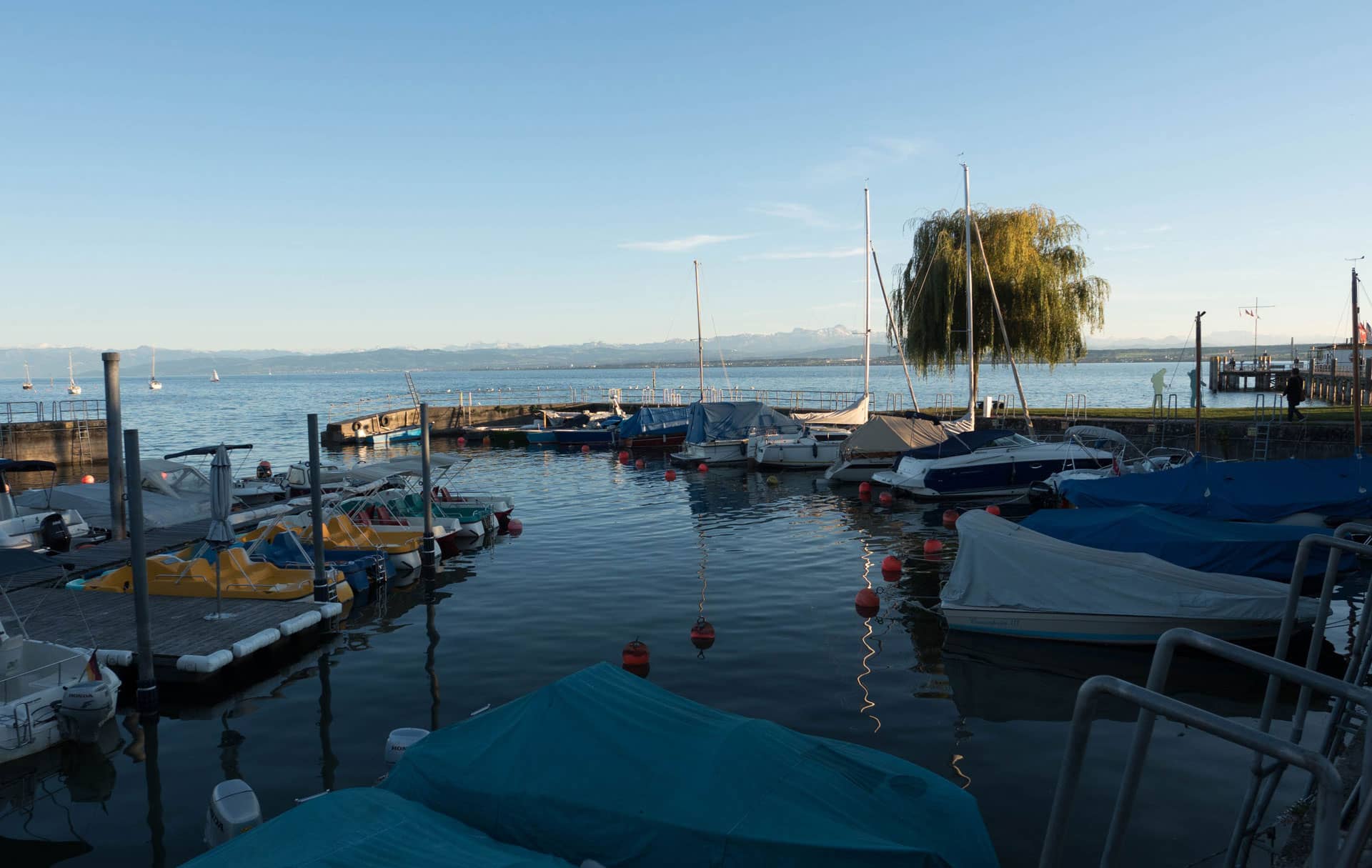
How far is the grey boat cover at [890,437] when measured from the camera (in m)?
33.1

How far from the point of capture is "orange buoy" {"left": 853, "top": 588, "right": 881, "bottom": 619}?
1666 cm

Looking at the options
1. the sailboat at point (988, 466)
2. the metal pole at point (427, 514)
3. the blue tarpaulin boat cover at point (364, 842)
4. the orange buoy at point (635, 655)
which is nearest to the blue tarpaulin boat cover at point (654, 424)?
the sailboat at point (988, 466)

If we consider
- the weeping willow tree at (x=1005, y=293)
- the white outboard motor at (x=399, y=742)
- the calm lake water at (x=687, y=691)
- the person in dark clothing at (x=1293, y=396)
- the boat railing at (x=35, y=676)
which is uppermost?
the weeping willow tree at (x=1005, y=293)

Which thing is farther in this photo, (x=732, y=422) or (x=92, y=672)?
(x=732, y=422)

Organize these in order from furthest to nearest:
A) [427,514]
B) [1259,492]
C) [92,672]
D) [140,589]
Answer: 1. [427,514]
2. [1259,492]
3. [140,589]
4. [92,672]

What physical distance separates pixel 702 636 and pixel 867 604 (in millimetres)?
3674

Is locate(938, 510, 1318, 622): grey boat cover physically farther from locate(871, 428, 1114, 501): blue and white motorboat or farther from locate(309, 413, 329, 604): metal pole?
locate(871, 428, 1114, 501): blue and white motorboat

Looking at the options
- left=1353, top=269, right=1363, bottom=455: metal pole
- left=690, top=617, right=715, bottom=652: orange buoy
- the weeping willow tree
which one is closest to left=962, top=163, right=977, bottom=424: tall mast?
the weeping willow tree

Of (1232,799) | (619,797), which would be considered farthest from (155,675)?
(1232,799)

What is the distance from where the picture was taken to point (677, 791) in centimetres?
616

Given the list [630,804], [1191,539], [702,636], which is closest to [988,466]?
[1191,539]

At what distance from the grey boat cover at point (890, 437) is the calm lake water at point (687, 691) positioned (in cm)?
940

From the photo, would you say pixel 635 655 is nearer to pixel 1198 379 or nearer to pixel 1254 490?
pixel 1254 490

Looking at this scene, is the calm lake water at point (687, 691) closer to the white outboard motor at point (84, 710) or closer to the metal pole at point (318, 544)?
the white outboard motor at point (84, 710)
